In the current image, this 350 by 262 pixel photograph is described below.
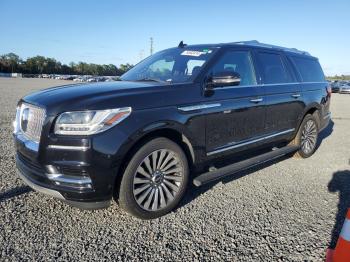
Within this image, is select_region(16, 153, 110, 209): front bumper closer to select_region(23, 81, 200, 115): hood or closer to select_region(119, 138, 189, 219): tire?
select_region(119, 138, 189, 219): tire

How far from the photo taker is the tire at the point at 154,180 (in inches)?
132

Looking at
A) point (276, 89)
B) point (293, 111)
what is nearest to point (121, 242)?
point (276, 89)

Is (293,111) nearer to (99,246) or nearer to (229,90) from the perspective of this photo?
(229,90)

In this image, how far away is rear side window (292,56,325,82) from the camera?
6.25 metres

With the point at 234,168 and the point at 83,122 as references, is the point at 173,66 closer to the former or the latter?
the point at 234,168

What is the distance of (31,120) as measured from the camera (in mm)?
3404

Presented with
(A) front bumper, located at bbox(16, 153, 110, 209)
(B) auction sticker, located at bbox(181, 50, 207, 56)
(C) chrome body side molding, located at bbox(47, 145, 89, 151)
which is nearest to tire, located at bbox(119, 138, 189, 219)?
(A) front bumper, located at bbox(16, 153, 110, 209)

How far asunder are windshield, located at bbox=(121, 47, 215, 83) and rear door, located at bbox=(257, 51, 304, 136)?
3.89 feet

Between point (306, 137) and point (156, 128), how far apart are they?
160 inches

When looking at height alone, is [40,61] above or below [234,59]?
above

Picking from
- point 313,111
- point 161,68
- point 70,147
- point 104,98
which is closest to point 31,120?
point 70,147

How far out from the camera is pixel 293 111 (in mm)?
5734

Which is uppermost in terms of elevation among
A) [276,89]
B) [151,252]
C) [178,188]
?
[276,89]

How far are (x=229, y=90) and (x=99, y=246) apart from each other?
251 centimetres
